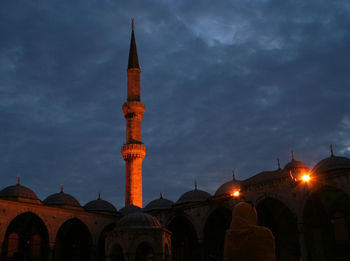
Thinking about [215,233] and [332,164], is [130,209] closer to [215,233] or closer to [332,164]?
[215,233]

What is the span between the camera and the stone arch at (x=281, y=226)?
94.6ft

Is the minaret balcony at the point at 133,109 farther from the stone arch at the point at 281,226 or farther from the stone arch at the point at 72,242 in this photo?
the stone arch at the point at 281,226

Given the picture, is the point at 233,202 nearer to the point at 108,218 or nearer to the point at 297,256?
the point at 297,256

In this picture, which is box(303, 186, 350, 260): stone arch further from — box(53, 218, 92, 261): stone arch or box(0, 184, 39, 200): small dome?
box(0, 184, 39, 200): small dome

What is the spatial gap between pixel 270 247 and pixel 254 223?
580 mm

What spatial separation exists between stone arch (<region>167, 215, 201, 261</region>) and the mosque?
0.08m

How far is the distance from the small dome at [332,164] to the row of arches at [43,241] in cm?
1780

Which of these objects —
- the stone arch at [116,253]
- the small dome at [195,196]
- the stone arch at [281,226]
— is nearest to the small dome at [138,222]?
the stone arch at [116,253]

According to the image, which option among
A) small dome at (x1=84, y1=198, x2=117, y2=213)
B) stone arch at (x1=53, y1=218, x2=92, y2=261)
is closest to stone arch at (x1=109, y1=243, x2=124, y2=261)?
stone arch at (x1=53, y1=218, x2=92, y2=261)

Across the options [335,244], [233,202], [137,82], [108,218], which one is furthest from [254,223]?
[137,82]

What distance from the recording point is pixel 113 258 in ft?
78.1

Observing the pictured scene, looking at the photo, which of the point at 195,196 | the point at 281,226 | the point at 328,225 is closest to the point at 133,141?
the point at 195,196

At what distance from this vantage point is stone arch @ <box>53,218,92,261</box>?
31.9 m

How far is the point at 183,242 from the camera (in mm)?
33500
